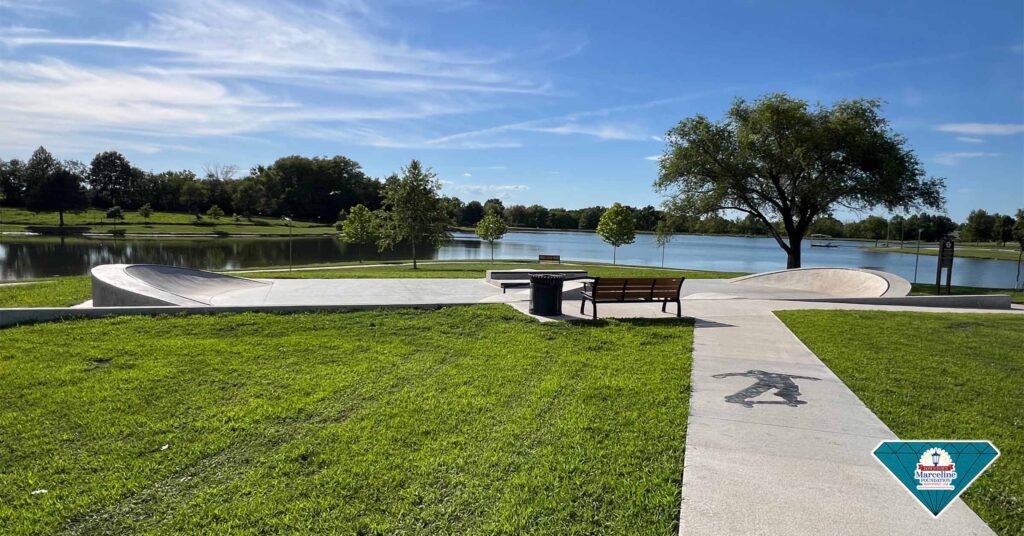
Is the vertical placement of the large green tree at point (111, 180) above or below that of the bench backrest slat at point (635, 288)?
above

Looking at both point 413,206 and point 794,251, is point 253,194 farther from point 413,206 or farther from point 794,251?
point 794,251

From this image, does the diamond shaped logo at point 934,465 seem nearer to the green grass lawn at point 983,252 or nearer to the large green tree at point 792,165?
the large green tree at point 792,165

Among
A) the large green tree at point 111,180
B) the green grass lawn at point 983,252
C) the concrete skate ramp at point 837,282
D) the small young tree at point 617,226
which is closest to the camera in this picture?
the concrete skate ramp at point 837,282

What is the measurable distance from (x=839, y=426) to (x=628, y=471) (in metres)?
2.31

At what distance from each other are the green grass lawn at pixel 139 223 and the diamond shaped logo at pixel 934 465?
81.5 metres

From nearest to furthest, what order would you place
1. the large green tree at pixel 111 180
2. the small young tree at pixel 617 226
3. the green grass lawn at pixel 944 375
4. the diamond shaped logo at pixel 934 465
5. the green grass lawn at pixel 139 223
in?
the diamond shaped logo at pixel 934 465, the green grass lawn at pixel 944 375, the small young tree at pixel 617 226, the green grass lawn at pixel 139 223, the large green tree at pixel 111 180

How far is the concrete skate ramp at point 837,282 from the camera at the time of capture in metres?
14.0

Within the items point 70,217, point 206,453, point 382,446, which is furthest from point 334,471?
point 70,217

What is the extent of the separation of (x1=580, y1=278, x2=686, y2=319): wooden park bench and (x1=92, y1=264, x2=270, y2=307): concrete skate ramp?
23.6 ft

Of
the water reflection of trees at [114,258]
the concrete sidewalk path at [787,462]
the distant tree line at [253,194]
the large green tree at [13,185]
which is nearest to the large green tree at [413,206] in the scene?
the water reflection of trees at [114,258]

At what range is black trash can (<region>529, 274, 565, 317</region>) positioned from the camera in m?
9.54

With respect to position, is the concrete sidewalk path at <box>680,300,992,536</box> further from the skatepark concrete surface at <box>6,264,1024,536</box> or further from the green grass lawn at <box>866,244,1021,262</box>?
the green grass lawn at <box>866,244,1021,262</box>

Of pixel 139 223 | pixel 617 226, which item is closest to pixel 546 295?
pixel 617 226

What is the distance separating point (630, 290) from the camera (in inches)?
383
